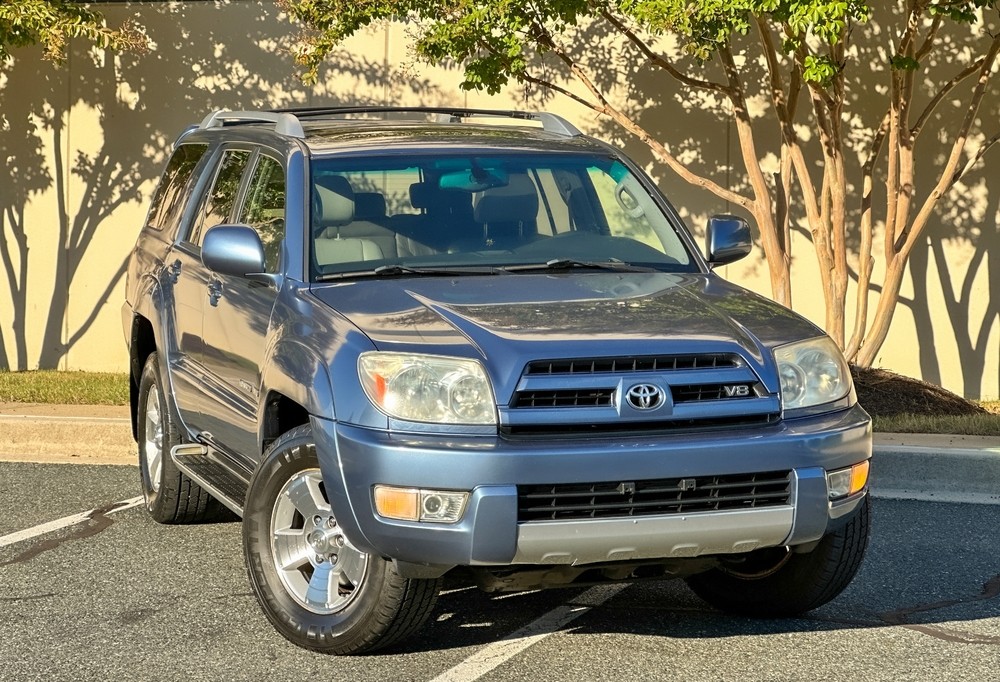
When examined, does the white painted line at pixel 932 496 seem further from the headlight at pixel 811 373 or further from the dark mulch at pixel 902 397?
the headlight at pixel 811 373

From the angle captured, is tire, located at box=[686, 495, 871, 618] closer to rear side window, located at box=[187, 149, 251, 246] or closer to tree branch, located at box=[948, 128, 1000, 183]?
rear side window, located at box=[187, 149, 251, 246]

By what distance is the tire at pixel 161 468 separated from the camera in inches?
284

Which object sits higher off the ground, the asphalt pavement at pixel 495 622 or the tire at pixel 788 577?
the tire at pixel 788 577

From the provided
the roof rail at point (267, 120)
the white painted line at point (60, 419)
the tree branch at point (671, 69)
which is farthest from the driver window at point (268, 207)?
the tree branch at point (671, 69)

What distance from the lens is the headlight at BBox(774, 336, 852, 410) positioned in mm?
5199

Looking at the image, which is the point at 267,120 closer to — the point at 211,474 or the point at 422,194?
the point at 422,194

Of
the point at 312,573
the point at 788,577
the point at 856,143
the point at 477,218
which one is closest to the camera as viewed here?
the point at 312,573

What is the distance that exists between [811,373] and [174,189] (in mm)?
3777

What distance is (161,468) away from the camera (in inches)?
291

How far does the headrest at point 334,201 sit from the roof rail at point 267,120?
366mm

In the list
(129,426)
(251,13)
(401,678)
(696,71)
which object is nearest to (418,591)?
(401,678)

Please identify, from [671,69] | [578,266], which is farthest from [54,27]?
[578,266]

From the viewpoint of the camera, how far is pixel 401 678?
203 inches

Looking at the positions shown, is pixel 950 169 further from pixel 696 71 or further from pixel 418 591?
pixel 418 591
